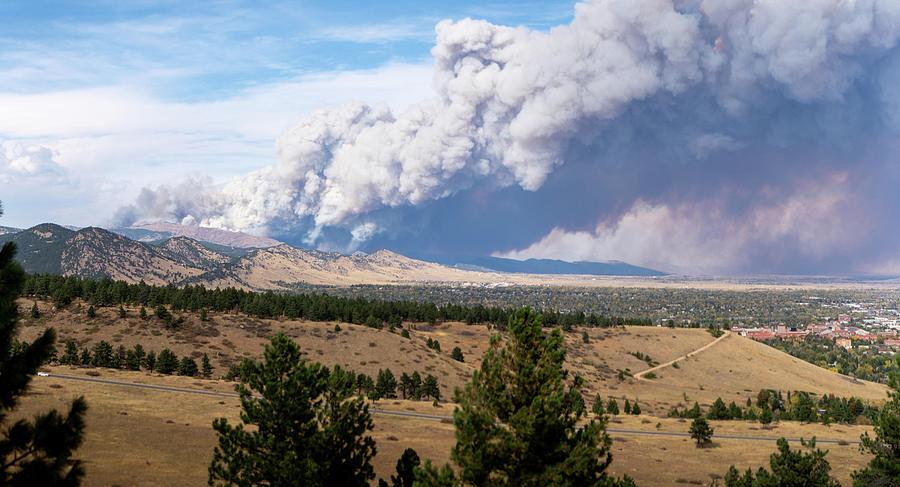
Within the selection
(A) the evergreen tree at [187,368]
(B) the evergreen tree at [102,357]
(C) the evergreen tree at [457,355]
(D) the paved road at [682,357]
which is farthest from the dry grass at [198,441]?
(D) the paved road at [682,357]

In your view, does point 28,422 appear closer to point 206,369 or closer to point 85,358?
point 206,369

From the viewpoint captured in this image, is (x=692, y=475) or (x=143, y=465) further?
(x=692, y=475)

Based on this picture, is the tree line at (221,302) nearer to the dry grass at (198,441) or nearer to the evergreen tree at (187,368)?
the evergreen tree at (187,368)

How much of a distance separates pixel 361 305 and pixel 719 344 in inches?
3187

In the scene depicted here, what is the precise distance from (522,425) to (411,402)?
202 ft

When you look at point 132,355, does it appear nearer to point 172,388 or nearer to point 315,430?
point 172,388

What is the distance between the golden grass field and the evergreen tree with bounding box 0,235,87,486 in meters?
26.0

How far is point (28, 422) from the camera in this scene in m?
11.6

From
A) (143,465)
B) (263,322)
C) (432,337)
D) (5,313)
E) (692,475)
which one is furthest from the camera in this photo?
(432,337)

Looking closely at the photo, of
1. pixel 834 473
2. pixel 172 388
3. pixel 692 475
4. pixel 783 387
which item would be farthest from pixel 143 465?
pixel 783 387

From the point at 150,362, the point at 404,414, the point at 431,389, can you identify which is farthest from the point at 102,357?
the point at 404,414

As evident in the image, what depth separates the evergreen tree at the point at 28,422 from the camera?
11391mm

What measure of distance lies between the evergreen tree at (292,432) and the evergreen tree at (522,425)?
5.63 m

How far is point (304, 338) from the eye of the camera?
11475 cm
